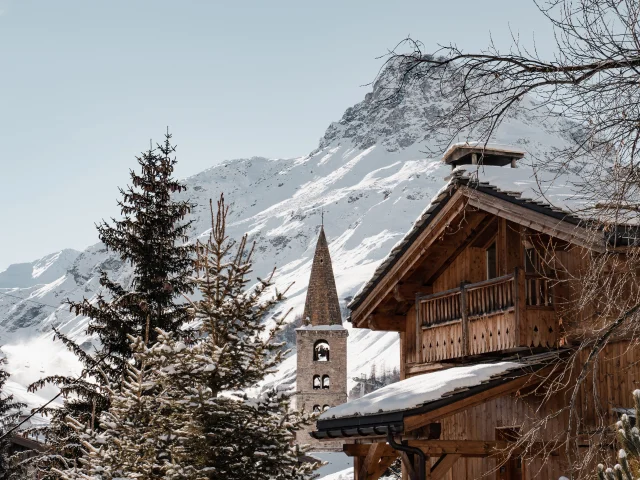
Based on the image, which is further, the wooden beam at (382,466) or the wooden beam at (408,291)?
the wooden beam at (408,291)

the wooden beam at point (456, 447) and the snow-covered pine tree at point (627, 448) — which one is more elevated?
the snow-covered pine tree at point (627, 448)

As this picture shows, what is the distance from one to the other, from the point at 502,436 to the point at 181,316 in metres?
11.0

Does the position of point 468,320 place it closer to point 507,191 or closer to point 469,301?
point 469,301

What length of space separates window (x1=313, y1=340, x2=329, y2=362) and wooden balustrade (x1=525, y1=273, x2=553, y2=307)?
1886 inches

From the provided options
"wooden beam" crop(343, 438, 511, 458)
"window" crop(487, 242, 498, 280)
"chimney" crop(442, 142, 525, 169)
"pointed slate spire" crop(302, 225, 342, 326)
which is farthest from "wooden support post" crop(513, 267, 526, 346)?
"pointed slate spire" crop(302, 225, 342, 326)

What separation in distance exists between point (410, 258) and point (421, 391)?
3898 millimetres

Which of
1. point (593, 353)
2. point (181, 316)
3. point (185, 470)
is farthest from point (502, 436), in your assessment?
point (181, 316)

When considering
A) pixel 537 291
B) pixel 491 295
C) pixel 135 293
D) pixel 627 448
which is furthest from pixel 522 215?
pixel 135 293

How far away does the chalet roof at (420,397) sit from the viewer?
11602 mm

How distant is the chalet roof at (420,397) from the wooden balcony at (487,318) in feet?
1.28

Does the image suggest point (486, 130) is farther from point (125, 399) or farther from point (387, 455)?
point (125, 399)

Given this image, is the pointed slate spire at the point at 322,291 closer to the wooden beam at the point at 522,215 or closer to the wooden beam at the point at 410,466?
the wooden beam at the point at 522,215

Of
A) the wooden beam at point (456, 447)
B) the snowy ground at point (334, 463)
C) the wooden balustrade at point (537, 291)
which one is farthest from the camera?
the snowy ground at point (334, 463)

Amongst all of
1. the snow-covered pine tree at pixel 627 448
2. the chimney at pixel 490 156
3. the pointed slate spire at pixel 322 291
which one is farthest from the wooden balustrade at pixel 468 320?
the pointed slate spire at pixel 322 291
